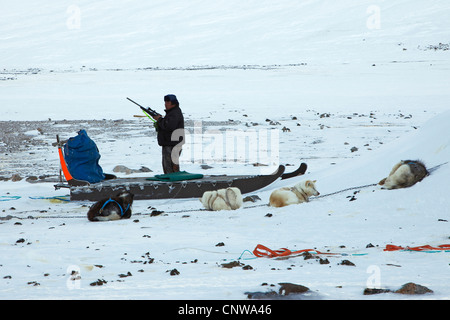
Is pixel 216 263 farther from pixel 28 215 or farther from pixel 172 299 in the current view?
pixel 28 215

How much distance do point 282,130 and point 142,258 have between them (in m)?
10.5

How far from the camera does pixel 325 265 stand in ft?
16.0

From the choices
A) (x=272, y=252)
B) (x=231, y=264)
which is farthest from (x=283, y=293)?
(x=272, y=252)

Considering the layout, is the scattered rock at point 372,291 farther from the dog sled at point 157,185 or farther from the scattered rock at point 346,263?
the dog sled at point 157,185

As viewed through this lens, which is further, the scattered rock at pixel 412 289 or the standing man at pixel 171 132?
the standing man at pixel 171 132

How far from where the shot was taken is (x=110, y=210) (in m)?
7.27

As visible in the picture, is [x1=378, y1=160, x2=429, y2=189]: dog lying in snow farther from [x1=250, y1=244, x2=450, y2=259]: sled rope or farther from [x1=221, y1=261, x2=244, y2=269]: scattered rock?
[x1=221, y1=261, x2=244, y2=269]: scattered rock

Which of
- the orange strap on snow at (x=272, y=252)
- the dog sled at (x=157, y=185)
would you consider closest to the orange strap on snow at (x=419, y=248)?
the orange strap on snow at (x=272, y=252)

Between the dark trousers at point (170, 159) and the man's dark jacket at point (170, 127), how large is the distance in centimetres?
8

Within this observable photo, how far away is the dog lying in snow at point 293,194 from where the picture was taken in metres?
7.52

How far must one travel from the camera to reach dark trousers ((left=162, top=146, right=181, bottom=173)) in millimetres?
9320

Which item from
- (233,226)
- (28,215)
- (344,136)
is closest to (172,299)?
(233,226)

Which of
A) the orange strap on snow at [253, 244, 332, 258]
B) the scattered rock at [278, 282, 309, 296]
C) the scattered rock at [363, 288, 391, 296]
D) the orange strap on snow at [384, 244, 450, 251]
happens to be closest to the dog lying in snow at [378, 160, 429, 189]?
the orange strap on snow at [384, 244, 450, 251]

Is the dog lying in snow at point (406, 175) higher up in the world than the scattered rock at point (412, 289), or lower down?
higher up
